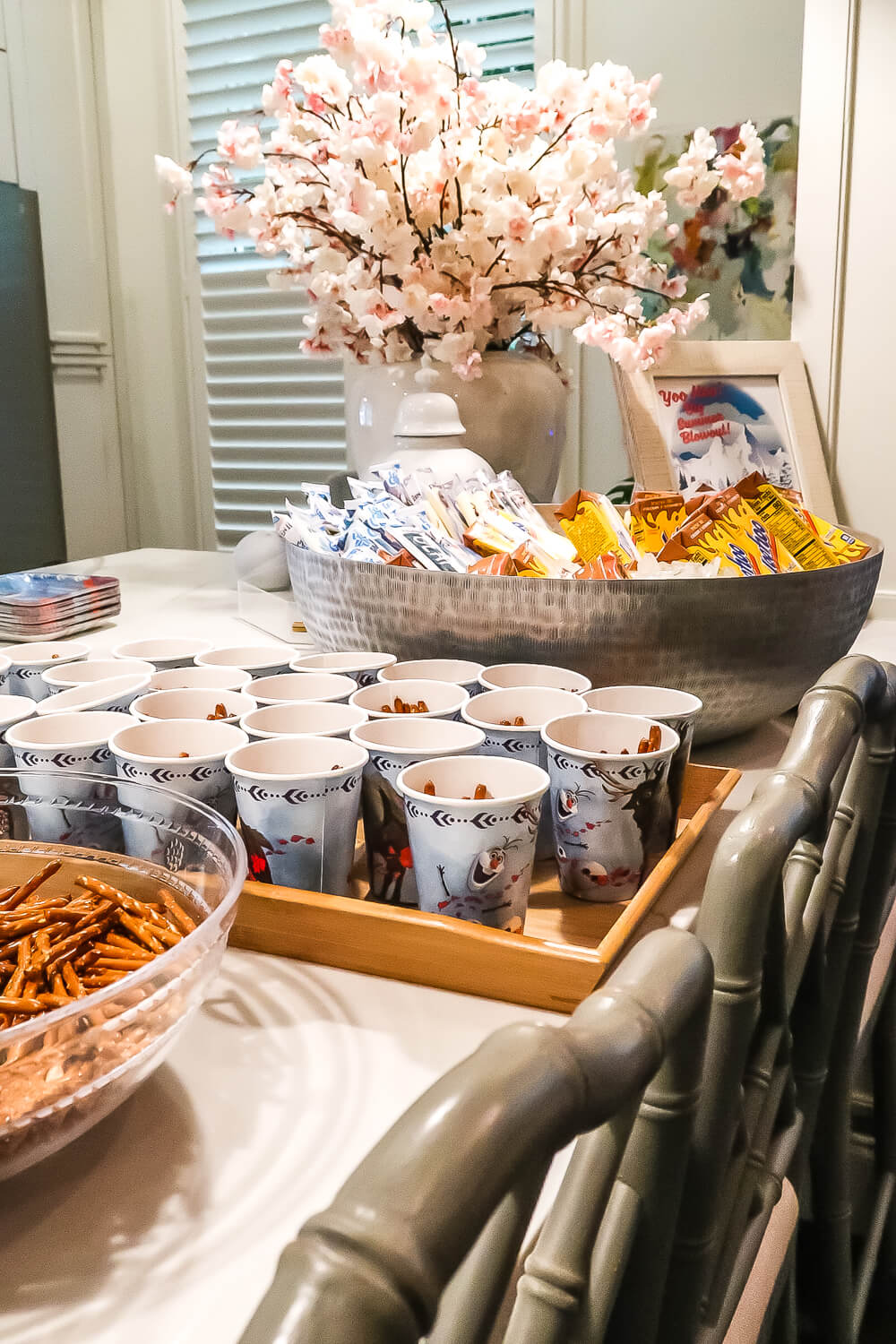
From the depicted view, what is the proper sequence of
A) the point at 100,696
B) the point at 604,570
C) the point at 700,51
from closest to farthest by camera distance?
1. the point at 100,696
2. the point at 604,570
3. the point at 700,51

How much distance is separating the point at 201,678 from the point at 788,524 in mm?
546

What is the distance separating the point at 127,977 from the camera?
41cm

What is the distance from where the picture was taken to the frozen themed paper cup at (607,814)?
0.62m

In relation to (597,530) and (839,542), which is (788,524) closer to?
(839,542)

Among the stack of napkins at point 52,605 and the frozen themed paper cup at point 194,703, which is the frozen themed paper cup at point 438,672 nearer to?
the frozen themed paper cup at point 194,703

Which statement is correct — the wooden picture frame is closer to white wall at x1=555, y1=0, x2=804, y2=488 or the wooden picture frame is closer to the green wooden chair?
the green wooden chair

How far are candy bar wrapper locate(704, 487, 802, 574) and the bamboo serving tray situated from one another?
351mm

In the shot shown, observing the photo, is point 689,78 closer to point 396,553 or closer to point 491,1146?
point 396,553

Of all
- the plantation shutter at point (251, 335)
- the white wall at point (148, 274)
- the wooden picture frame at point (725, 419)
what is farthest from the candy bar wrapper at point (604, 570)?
the white wall at point (148, 274)

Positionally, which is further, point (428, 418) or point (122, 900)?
point (428, 418)

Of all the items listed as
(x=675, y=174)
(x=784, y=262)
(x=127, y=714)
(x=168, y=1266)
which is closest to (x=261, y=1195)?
(x=168, y=1266)

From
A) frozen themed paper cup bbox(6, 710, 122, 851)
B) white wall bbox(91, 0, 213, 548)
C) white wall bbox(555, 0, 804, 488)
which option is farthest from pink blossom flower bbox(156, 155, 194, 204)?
white wall bbox(91, 0, 213, 548)

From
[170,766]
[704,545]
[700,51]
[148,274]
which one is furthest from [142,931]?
[148,274]

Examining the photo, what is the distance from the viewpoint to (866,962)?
72 cm
